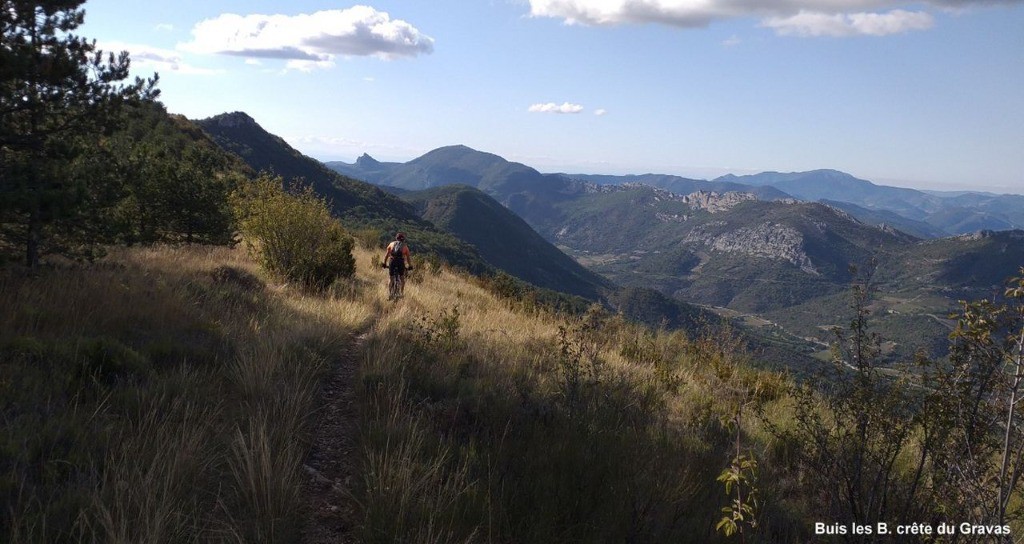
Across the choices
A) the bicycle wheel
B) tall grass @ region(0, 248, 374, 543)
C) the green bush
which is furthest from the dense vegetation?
the bicycle wheel

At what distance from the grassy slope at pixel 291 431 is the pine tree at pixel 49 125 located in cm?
68

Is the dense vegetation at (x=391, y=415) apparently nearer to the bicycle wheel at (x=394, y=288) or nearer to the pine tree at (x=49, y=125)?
the pine tree at (x=49, y=125)

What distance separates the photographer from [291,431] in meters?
3.53

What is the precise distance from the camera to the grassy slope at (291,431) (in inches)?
101

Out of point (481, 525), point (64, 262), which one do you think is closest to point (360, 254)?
point (64, 262)

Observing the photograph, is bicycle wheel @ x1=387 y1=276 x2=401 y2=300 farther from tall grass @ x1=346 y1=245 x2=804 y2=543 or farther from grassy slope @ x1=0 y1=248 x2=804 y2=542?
grassy slope @ x1=0 y1=248 x2=804 y2=542

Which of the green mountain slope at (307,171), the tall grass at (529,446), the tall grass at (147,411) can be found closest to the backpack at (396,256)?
the tall grass at (529,446)

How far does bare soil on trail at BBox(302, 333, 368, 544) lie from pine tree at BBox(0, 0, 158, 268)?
11.5 ft

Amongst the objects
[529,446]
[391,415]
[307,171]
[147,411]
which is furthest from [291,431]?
[307,171]

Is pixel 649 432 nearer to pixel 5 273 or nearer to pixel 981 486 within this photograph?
pixel 981 486

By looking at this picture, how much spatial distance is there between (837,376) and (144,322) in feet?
21.5

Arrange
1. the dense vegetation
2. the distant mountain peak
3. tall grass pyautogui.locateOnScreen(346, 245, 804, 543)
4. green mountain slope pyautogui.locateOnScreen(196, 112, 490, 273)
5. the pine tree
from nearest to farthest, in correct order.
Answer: the dense vegetation, tall grass pyautogui.locateOnScreen(346, 245, 804, 543), the pine tree, green mountain slope pyautogui.locateOnScreen(196, 112, 490, 273), the distant mountain peak

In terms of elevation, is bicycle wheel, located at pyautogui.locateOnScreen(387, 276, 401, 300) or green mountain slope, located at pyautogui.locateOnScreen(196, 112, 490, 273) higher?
green mountain slope, located at pyautogui.locateOnScreen(196, 112, 490, 273)

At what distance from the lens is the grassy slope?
2.56 m
